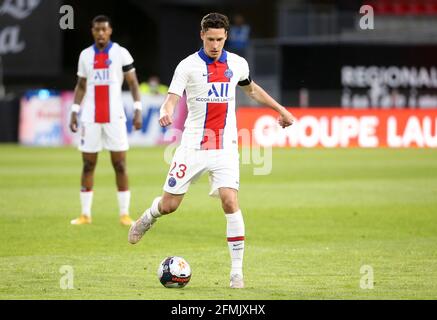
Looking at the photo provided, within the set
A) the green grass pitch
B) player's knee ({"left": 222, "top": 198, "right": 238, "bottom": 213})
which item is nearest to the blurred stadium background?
the green grass pitch

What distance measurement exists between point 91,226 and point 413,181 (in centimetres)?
851

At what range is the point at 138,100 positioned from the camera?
45.8 feet

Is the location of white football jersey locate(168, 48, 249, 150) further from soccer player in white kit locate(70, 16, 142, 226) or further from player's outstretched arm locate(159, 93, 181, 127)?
soccer player in white kit locate(70, 16, 142, 226)

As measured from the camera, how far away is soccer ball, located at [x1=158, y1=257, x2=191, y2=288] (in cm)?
895

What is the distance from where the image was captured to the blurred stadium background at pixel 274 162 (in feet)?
32.9

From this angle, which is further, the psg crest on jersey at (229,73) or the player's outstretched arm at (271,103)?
the player's outstretched arm at (271,103)

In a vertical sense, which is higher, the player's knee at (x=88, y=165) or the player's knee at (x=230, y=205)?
the player's knee at (x=88, y=165)

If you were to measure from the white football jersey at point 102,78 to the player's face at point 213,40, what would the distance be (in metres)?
4.65

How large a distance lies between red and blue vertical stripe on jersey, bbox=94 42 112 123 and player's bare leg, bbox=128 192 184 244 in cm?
420

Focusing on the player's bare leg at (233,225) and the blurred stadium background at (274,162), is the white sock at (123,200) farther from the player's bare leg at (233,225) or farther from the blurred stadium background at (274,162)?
the player's bare leg at (233,225)

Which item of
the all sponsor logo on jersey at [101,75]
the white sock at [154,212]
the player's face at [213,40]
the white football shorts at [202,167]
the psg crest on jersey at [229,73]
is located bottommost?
the white sock at [154,212]

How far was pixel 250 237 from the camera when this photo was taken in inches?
504

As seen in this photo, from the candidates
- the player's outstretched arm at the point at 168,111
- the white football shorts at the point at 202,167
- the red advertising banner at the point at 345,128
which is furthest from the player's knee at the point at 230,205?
the red advertising banner at the point at 345,128

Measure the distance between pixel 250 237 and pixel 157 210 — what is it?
3.38 metres
